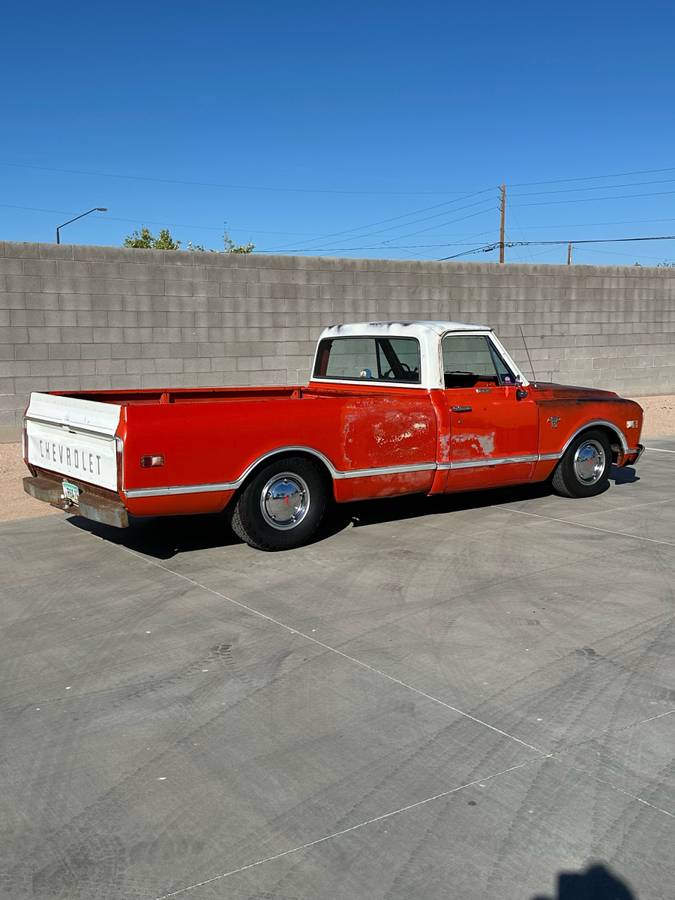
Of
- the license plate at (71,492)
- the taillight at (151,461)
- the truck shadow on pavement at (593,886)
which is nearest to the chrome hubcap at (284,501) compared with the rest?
the taillight at (151,461)

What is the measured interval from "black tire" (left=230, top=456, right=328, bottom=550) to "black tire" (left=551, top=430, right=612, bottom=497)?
9.84 ft

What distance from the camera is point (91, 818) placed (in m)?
3.37

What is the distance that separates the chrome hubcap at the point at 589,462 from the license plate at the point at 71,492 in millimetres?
5040

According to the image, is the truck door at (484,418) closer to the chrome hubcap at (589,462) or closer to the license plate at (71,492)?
the chrome hubcap at (589,462)

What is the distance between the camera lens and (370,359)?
8.97 meters

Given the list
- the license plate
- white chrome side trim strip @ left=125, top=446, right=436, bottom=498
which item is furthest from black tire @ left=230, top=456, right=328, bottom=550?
the license plate

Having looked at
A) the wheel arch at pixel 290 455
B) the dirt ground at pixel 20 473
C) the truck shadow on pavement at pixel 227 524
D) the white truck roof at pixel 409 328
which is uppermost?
the white truck roof at pixel 409 328

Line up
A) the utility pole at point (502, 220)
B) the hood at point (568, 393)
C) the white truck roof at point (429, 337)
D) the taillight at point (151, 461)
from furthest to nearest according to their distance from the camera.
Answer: the utility pole at point (502, 220) < the hood at point (568, 393) < the white truck roof at point (429, 337) < the taillight at point (151, 461)

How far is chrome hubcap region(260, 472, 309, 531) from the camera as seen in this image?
7.12 meters

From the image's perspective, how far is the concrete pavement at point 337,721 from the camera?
3105 millimetres

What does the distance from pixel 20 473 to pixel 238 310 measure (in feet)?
16.0

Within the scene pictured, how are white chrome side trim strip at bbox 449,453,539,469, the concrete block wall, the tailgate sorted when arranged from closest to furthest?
the tailgate < white chrome side trim strip at bbox 449,453,539,469 < the concrete block wall

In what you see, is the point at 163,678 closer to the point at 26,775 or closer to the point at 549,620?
the point at 26,775

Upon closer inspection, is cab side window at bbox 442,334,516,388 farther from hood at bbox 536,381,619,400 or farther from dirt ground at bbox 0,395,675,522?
dirt ground at bbox 0,395,675,522
